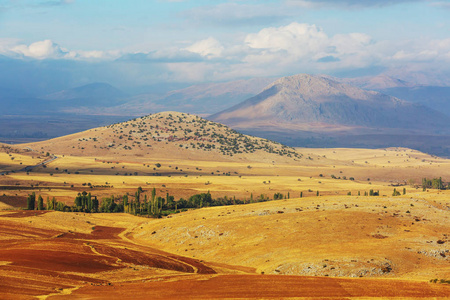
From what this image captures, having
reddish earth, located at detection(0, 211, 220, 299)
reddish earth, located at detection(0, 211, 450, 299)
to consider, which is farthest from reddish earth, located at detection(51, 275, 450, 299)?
reddish earth, located at detection(0, 211, 220, 299)

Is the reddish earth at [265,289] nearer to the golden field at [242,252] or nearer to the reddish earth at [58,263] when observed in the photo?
the golden field at [242,252]

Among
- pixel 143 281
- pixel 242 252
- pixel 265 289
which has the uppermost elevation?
pixel 265 289

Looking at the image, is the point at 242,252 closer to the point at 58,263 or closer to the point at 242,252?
the point at 242,252

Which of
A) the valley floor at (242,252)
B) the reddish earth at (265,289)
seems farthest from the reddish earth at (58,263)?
the reddish earth at (265,289)

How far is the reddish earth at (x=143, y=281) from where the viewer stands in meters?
39.0

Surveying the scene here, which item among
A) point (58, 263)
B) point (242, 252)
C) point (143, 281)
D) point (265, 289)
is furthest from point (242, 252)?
point (265, 289)

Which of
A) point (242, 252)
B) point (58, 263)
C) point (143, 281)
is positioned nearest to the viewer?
point (143, 281)

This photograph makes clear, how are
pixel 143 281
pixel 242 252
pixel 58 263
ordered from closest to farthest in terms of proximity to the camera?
pixel 143 281
pixel 58 263
pixel 242 252

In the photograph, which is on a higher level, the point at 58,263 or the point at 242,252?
the point at 58,263

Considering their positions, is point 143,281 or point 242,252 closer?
point 143,281

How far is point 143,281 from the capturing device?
45.4 metres

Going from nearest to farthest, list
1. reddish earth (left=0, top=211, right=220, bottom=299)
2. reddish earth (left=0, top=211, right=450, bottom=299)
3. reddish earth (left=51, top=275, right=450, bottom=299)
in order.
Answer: reddish earth (left=51, top=275, right=450, bottom=299) < reddish earth (left=0, top=211, right=450, bottom=299) < reddish earth (left=0, top=211, right=220, bottom=299)

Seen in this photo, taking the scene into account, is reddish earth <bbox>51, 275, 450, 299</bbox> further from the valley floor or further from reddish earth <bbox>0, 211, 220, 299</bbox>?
reddish earth <bbox>0, 211, 220, 299</bbox>

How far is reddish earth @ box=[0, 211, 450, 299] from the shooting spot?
128ft
